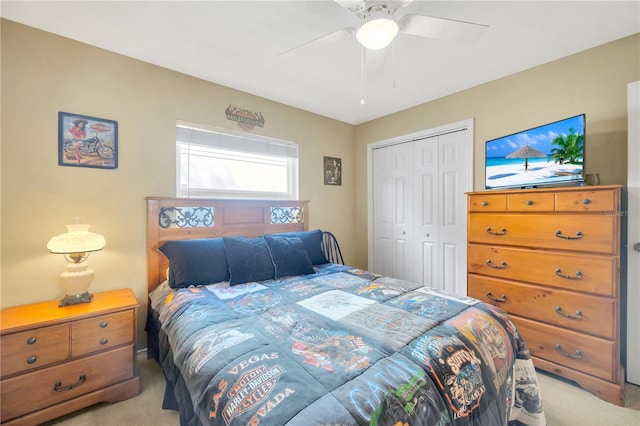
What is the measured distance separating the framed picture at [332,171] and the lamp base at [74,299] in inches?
106

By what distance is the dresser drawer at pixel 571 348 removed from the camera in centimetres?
175

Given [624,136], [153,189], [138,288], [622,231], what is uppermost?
[624,136]

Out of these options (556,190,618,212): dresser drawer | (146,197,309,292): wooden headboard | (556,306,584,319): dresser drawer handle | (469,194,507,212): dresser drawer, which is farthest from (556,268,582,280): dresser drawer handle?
(146,197,309,292): wooden headboard

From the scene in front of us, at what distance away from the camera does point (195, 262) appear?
84.4 inches

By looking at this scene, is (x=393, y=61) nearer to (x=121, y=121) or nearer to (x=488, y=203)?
(x=488, y=203)

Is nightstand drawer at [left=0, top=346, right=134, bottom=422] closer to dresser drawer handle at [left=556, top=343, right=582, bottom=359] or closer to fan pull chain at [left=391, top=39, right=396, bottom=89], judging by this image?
fan pull chain at [left=391, top=39, right=396, bottom=89]

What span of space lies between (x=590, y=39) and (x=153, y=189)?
12.2ft

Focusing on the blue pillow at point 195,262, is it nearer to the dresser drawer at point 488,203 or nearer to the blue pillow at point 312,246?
the blue pillow at point 312,246

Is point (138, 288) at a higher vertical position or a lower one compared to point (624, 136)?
lower

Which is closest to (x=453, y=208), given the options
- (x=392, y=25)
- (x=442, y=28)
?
(x=442, y=28)

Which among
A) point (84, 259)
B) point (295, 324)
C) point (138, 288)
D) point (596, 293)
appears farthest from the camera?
point (138, 288)

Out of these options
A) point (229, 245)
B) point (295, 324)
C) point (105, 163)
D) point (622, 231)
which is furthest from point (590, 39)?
point (105, 163)

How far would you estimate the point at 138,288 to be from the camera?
2.29m

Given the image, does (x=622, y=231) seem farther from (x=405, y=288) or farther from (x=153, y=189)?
(x=153, y=189)
